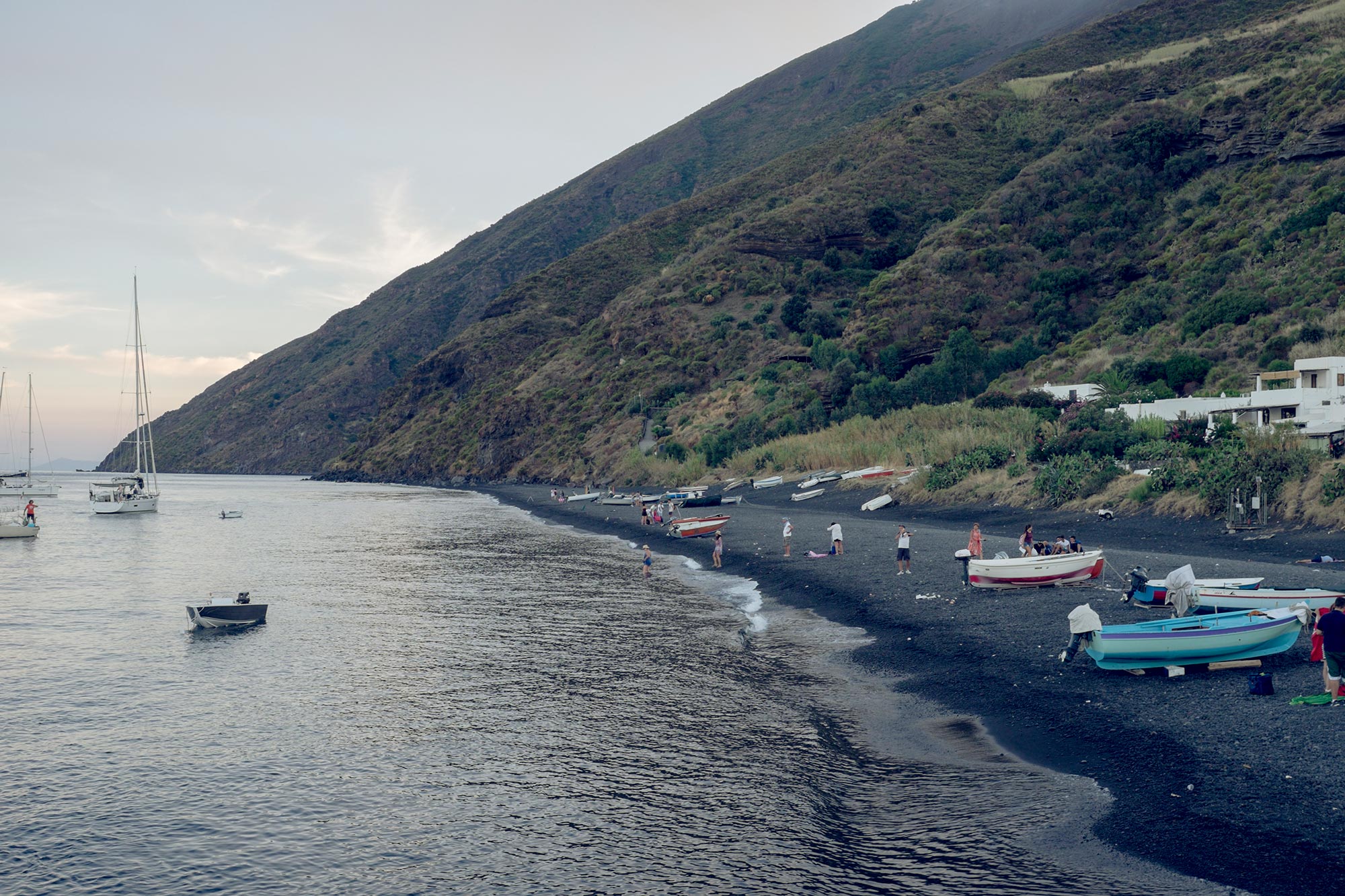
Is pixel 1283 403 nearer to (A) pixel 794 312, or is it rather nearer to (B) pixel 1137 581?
(B) pixel 1137 581

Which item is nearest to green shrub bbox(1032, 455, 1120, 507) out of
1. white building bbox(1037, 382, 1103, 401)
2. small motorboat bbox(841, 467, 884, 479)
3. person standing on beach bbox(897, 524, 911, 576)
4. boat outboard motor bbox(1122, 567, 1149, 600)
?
person standing on beach bbox(897, 524, 911, 576)

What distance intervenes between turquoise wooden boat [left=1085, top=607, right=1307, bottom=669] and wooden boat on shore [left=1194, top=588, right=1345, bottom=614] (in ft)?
3.39

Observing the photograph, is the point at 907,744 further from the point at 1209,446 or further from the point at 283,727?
the point at 1209,446

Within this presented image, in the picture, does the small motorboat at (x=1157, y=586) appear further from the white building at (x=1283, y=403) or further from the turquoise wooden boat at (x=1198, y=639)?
the white building at (x=1283, y=403)

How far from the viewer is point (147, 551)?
54625mm

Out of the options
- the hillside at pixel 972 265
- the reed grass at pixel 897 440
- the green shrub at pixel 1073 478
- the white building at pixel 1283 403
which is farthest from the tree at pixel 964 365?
the green shrub at pixel 1073 478

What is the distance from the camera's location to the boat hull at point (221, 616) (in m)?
29.4

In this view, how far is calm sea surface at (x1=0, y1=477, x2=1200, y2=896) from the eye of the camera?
12.2 metres

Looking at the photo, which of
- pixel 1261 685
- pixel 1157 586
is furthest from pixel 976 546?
pixel 1261 685

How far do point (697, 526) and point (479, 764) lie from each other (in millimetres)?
34461

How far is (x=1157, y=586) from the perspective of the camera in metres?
21.4

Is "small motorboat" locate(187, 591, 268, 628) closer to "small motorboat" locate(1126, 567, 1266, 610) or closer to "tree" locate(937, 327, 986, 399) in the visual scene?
"small motorboat" locate(1126, 567, 1266, 610)

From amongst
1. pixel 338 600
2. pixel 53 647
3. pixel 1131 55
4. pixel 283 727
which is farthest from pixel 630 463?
pixel 1131 55

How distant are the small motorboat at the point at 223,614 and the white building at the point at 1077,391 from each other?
51545mm
